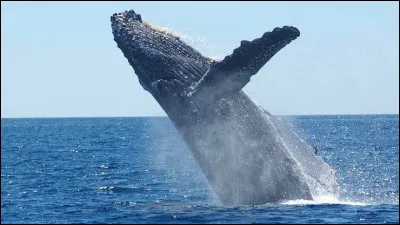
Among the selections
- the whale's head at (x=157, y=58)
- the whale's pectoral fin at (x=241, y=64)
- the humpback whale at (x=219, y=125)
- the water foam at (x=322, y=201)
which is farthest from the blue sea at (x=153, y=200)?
the whale's head at (x=157, y=58)

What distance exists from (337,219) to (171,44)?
15.2 ft

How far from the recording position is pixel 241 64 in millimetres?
13648

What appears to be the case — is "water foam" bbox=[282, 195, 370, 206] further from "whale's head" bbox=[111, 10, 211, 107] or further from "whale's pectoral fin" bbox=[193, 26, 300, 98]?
"whale's head" bbox=[111, 10, 211, 107]

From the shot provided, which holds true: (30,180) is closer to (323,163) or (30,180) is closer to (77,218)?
(77,218)

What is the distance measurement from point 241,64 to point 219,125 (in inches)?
59.1

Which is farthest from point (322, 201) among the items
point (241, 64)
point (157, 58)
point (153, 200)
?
point (153, 200)

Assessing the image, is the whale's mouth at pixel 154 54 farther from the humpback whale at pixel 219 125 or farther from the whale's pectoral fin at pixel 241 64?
the whale's pectoral fin at pixel 241 64

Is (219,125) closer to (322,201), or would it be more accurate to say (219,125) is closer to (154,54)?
(154,54)

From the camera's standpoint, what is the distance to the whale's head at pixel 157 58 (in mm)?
14383

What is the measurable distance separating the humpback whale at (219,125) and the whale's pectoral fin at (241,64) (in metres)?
0.05

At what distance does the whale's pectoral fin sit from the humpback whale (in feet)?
0.17

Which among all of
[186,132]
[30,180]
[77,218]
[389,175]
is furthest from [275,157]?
[389,175]

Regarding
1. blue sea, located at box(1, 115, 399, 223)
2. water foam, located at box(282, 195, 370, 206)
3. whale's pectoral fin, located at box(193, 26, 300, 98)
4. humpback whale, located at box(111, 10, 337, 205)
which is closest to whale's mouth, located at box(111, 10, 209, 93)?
humpback whale, located at box(111, 10, 337, 205)

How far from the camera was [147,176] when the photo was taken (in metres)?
26.0
